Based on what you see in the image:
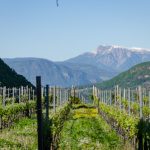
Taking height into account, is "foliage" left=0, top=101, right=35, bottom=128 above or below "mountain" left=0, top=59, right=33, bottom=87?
below

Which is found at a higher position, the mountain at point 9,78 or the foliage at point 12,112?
the mountain at point 9,78

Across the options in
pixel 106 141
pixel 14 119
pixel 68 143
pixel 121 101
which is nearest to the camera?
pixel 68 143

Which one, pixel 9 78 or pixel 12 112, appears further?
pixel 9 78

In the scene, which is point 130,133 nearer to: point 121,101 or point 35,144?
point 35,144

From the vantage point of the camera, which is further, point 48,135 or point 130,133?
point 130,133

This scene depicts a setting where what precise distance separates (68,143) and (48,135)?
4.78 meters

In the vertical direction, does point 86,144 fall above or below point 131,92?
below

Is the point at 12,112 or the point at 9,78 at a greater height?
the point at 9,78

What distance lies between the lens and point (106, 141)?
1084 inches

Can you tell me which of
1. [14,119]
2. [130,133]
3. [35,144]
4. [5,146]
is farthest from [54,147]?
[14,119]

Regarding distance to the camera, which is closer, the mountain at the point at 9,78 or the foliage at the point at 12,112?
the foliage at the point at 12,112

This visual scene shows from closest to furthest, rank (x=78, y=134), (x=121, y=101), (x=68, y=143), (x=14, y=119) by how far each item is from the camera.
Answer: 1. (x=68, y=143)
2. (x=78, y=134)
3. (x=121, y=101)
4. (x=14, y=119)

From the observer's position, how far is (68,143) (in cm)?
2483

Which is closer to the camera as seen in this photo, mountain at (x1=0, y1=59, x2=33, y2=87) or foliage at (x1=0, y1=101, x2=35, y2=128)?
foliage at (x1=0, y1=101, x2=35, y2=128)
